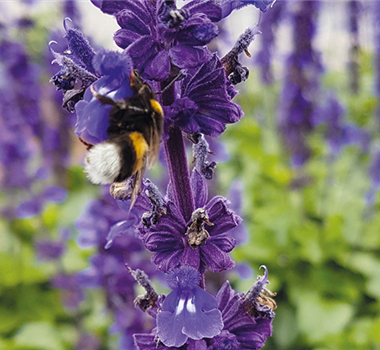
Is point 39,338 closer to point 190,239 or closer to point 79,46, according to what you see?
point 190,239

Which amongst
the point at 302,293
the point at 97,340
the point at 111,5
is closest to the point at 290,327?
the point at 302,293

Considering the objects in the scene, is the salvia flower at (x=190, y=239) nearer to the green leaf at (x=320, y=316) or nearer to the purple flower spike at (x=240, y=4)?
the purple flower spike at (x=240, y=4)

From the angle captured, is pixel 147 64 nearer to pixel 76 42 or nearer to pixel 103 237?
pixel 76 42

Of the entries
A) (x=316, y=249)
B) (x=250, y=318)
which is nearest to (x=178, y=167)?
(x=250, y=318)

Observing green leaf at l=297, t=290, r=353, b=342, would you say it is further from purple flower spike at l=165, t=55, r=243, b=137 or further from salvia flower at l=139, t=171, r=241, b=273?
purple flower spike at l=165, t=55, r=243, b=137

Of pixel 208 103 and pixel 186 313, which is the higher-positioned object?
pixel 208 103

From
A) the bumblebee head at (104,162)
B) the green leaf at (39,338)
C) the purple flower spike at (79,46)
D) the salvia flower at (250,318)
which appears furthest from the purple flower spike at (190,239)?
the green leaf at (39,338)
